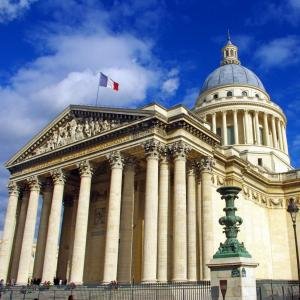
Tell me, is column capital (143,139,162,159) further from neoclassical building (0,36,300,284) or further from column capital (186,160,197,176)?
column capital (186,160,197,176)

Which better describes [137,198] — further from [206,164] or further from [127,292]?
[127,292]

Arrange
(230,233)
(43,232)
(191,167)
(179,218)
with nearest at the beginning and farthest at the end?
(230,233) < (179,218) < (191,167) < (43,232)

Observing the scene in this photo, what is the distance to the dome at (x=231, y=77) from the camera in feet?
211

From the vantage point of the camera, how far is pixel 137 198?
39.7m

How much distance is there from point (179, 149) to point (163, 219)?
564 centimetres

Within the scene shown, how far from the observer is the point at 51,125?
41719 millimetres

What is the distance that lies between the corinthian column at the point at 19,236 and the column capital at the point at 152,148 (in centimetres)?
1859

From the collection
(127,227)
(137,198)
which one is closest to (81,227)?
(127,227)

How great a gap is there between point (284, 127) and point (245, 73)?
10.8 metres

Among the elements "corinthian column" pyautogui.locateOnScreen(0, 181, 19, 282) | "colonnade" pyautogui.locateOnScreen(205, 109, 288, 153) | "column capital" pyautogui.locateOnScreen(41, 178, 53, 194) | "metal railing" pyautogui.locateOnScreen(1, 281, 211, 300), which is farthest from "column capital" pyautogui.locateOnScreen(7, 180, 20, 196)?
"colonnade" pyautogui.locateOnScreen(205, 109, 288, 153)

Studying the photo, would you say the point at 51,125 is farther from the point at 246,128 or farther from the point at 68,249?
the point at 246,128

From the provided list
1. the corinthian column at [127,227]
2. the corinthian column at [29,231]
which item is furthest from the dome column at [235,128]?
the corinthian column at [29,231]

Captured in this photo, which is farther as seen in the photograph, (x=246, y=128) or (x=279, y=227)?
(x=246, y=128)

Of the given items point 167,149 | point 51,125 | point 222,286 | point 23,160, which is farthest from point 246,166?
point 222,286
